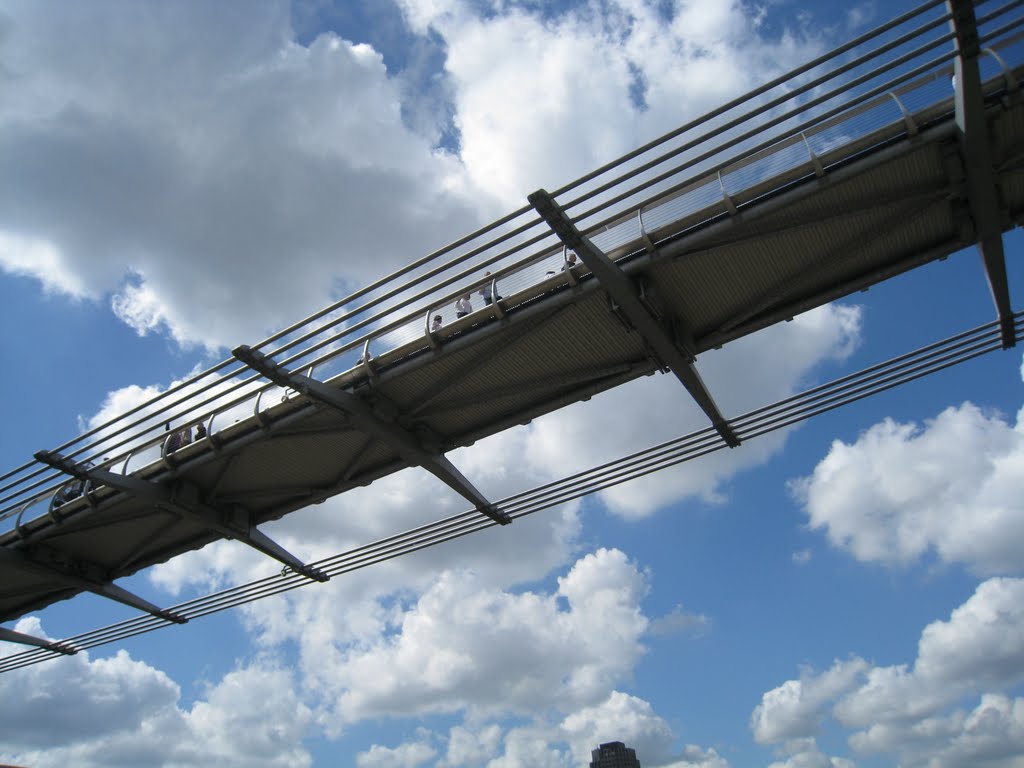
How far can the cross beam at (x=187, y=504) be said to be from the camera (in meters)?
18.1

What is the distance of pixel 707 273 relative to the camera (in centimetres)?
1407

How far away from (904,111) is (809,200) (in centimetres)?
190

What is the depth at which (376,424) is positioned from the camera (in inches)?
667

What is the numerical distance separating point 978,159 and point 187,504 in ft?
63.8

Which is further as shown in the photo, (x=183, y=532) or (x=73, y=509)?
(x=183, y=532)

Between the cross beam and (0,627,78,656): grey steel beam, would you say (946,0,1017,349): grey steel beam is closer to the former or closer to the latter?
the cross beam

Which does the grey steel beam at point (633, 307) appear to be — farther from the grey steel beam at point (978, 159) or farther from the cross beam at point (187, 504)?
the cross beam at point (187, 504)

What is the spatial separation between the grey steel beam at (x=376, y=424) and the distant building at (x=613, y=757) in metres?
203

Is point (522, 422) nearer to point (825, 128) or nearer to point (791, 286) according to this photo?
point (791, 286)

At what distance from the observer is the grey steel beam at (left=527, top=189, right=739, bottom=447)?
12.2m

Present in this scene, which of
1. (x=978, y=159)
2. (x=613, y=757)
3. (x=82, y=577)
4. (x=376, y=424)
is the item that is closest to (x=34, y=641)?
(x=82, y=577)

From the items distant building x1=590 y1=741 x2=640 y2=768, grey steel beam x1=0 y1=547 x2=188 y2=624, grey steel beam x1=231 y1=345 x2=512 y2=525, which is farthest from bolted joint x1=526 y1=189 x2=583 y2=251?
distant building x1=590 y1=741 x2=640 y2=768

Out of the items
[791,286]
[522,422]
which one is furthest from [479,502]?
[791,286]

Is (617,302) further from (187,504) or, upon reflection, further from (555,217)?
(187,504)
